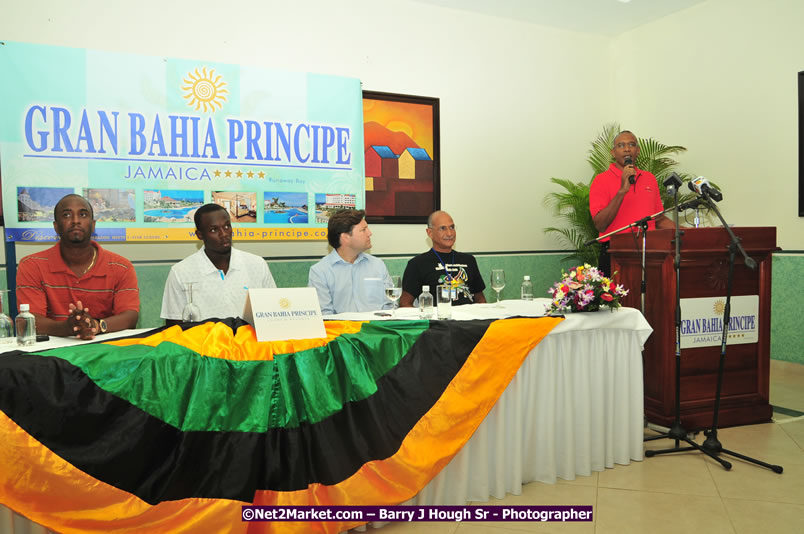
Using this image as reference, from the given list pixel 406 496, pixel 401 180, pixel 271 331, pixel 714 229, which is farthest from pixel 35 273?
pixel 714 229

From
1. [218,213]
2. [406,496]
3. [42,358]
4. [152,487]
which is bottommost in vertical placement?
[406,496]

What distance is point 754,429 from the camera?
3.51 meters

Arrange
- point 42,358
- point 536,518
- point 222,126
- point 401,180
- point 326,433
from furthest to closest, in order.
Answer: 1. point 401,180
2. point 222,126
3. point 536,518
4. point 326,433
5. point 42,358

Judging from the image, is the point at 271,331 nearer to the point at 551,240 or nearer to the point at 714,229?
the point at 714,229

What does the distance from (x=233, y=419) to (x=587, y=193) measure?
14.7ft

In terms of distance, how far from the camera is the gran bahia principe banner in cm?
373

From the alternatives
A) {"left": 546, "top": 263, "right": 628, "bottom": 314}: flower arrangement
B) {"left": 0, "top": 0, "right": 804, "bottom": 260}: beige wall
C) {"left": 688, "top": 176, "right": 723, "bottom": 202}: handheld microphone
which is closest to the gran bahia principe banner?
{"left": 0, "top": 0, "right": 804, "bottom": 260}: beige wall

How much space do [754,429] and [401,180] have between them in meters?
3.24

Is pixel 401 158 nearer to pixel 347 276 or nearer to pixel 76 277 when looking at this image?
pixel 347 276

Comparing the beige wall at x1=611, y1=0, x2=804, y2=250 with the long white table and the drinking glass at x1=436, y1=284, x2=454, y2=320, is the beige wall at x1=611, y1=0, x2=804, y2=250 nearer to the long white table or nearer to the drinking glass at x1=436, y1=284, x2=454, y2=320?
the long white table

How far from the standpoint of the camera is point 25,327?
2162mm

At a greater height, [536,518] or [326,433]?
[326,433]

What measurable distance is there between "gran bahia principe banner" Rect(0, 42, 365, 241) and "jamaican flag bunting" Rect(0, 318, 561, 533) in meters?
2.10

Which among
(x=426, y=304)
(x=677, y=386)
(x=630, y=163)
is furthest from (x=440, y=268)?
(x=630, y=163)
